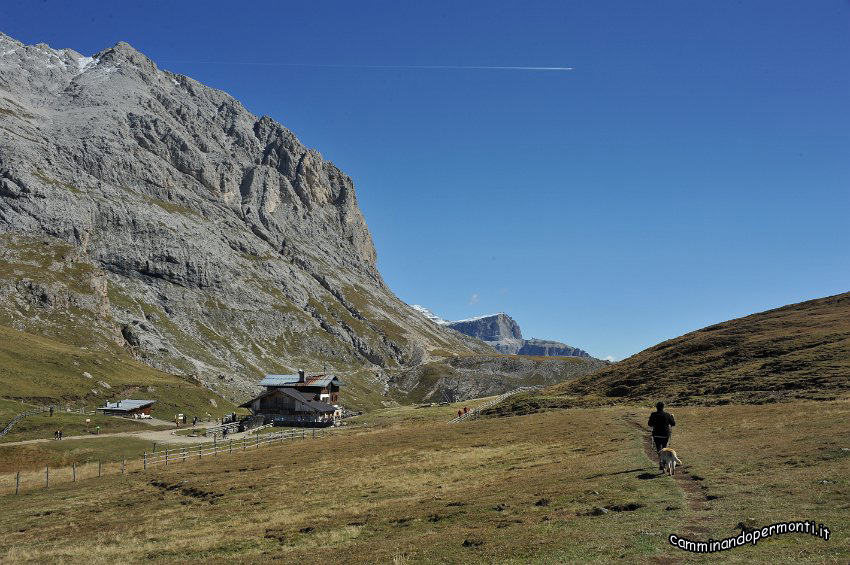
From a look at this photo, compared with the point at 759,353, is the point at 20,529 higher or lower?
lower

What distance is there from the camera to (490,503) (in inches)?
1041

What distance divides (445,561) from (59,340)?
171986 millimetres

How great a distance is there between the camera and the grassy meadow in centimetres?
1784

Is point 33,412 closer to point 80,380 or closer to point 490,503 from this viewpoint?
point 80,380

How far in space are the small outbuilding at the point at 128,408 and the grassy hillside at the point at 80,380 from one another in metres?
3.80

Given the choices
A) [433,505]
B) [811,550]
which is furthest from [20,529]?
[811,550]

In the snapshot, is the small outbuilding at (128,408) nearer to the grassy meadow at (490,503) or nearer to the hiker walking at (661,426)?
the grassy meadow at (490,503)

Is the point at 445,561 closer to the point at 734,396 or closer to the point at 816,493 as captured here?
the point at 816,493

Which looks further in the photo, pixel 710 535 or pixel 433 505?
pixel 433 505

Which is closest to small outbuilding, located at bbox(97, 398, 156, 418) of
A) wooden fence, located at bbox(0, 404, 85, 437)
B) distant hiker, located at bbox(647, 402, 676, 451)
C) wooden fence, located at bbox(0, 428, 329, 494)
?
wooden fence, located at bbox(0, 404, 85, 437)

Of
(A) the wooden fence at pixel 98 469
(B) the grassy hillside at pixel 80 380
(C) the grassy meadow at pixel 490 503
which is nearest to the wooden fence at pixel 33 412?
(B) the grassy hillside at pixel 80 380

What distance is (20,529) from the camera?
33.9m

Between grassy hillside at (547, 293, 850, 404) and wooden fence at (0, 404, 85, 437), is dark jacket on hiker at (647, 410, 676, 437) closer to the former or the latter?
grassy hillside at (547, 293, 850, 404)

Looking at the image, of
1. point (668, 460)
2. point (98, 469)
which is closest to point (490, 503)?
point (668, 460)
